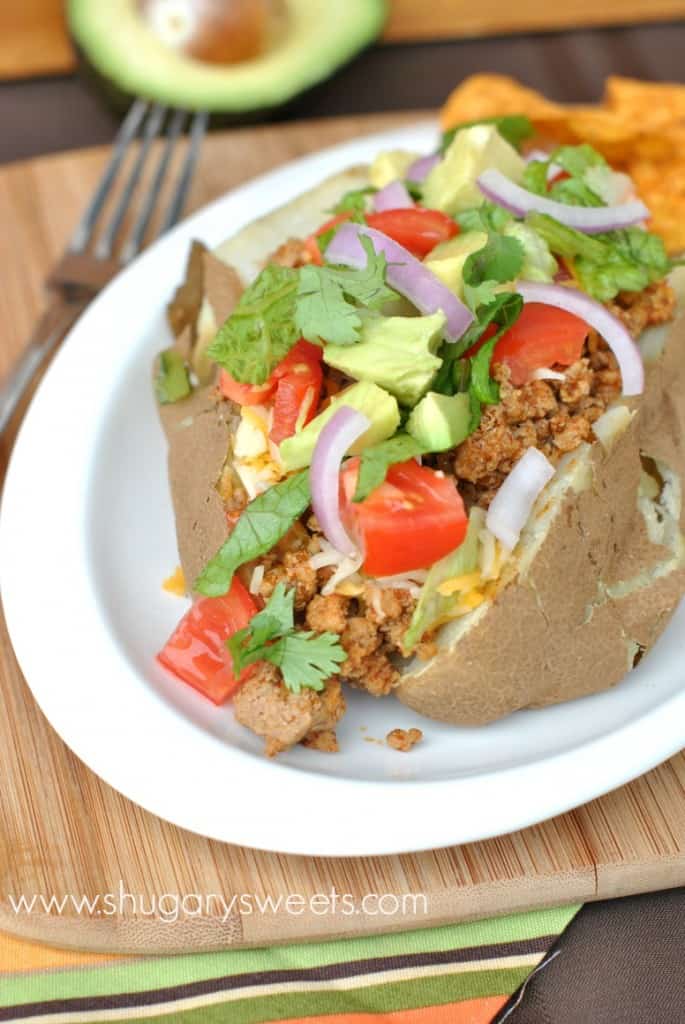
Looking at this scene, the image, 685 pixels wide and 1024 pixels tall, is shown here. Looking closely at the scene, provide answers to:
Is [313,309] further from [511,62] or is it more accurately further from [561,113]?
[511,62]

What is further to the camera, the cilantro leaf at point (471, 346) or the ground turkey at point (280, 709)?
the cilantro leaf at point (471, 346)

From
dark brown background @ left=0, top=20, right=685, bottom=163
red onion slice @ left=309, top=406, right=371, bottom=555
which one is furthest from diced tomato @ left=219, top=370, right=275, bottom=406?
dark brown background @ left=0, top=20, right=685, bottom=163

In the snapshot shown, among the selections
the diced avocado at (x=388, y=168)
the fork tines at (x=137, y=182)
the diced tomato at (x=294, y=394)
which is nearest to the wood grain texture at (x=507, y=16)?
the fork tines at (x=137, y=182)

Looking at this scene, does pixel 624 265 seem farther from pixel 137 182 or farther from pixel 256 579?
pixel 137 182

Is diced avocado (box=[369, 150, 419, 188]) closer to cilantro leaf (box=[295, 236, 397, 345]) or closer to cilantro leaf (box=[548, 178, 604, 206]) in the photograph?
cilantro leaf (box=[548, 178, 604, 206])

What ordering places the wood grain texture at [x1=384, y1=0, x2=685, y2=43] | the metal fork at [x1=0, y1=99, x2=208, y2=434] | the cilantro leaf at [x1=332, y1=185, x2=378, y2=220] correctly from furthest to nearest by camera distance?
the wood grain texture at [x1=384, y1=0, x2=685, y2=43]
the metal fork at [x1=0, y1=99, x2=208, y2=434]
the cilantro leaf at [x1=332, y1=185, x2=378, y2=220]

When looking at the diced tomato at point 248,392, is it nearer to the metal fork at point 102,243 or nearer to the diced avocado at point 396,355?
the diced avocado at point 396,355

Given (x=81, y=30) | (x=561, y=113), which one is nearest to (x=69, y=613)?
(x=561, y=113)
